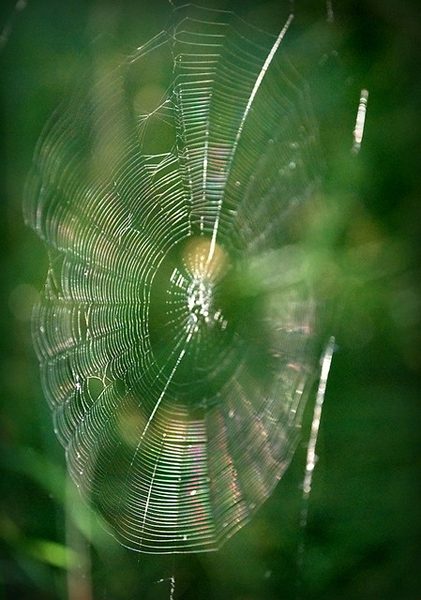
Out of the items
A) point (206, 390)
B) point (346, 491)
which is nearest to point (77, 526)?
point (206, 390)

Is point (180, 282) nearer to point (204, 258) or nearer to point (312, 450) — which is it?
point (204, 258)

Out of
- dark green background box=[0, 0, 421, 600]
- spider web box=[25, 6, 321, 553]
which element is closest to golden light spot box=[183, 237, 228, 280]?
spider web box=[25, 6, 321, 553]

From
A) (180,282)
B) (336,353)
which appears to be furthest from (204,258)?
(336,353)

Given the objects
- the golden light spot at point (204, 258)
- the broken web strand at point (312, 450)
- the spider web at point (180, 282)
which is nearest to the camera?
the spider web at point (180, 282)

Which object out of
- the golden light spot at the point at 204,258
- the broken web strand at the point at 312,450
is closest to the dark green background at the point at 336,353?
the broken web strand at the point at 312,450

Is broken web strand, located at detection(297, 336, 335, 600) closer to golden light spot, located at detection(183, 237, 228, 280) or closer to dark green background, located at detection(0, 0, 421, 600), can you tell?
dark green background, located at detection(0, 0, 421, 600)

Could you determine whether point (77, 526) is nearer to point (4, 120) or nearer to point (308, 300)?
point (308, 300)

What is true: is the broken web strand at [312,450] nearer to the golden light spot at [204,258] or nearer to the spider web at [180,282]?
the spider web at [180,282]
